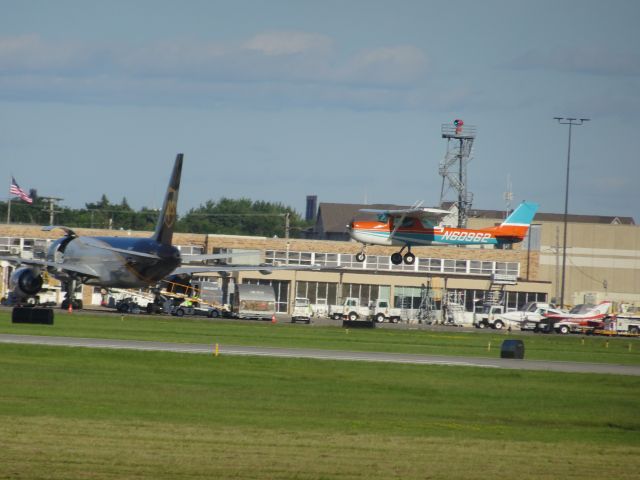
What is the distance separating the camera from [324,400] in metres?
32.3

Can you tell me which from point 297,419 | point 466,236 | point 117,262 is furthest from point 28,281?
point 297,419

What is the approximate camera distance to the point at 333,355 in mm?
46938

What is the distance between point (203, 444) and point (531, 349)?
1612 inches

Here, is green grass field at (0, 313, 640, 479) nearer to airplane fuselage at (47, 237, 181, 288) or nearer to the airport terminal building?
airplane fuselage at (47, 237, 181, 288)

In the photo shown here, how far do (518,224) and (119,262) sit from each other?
3076 cm

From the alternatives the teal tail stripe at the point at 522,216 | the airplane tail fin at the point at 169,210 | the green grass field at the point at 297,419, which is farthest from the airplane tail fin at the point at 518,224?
the green grass field at the point at 297,419

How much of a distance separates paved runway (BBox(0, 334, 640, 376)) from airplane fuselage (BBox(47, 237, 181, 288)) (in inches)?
1255

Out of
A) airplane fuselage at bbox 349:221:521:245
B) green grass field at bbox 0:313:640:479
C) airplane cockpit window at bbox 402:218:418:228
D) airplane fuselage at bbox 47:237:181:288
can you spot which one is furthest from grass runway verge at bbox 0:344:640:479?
airplane cockpit window at bbox 402:218:418:228

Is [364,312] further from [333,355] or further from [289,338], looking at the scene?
[333,355]

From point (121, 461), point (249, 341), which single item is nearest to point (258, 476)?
point (121, 461)

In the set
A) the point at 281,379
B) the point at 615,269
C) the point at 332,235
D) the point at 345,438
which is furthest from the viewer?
the point at 332,235

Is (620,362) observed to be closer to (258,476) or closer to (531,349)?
(531,349)

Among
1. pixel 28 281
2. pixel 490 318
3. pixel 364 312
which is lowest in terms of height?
pixel 364 312

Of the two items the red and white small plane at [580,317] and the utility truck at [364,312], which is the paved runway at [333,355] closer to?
the red and white small plane at [580,317]
